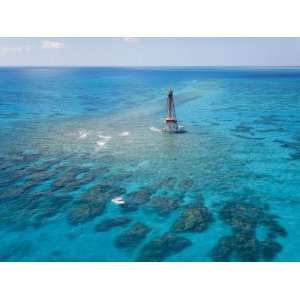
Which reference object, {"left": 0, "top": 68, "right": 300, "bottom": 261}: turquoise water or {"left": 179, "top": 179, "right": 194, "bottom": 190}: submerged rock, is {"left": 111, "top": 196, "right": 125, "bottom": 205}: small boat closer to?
{"left": 0, "top": 68, "right": 300, "bottom": 261}: turquoise water

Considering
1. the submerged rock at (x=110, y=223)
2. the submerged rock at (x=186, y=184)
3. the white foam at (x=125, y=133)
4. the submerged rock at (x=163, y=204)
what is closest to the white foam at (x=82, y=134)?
the white foam at (x=125, y=133)

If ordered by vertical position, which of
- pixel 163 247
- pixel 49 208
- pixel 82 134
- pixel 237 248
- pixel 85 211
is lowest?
pixel 237 248

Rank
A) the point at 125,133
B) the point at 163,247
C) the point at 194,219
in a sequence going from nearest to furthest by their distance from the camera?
the point at 163,247, the point at 194,219, the point at 125,133

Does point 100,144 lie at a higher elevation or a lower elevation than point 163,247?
higher

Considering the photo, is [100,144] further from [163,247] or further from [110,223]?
[163,247]

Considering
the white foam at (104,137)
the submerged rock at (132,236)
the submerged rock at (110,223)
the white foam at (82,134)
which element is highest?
the white foam at (82,134)

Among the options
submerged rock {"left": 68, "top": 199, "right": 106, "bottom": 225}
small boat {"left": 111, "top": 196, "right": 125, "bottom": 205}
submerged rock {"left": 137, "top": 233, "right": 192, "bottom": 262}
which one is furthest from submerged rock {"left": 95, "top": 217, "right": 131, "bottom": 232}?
Answer: submerged rock {"left": 137, "top": 233, "right": 192, "bottom": 262}

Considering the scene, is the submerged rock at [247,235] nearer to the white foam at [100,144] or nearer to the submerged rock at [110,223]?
the submerged rock at [110,223]

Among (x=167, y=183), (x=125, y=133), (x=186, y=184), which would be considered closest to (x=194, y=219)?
(x=186, y=184)
